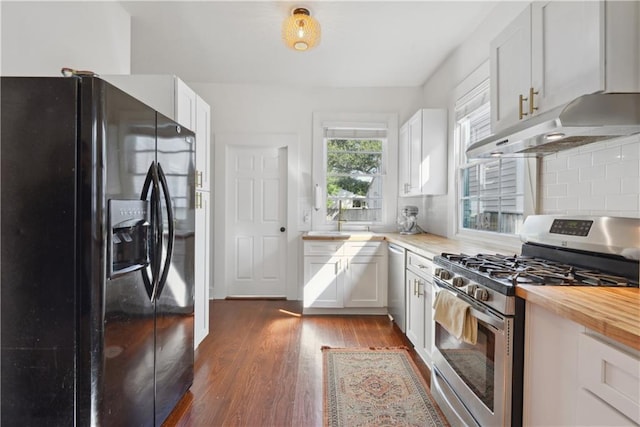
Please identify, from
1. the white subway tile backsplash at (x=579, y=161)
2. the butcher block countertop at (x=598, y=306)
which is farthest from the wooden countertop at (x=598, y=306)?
the white subway tile backsplash at (x=579, y=161)

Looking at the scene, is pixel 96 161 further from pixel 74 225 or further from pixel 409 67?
pixel 409 67

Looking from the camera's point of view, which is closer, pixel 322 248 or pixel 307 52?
pixel 307 52

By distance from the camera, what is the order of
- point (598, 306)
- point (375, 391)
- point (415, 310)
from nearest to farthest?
point (598, 306) < point (375, 391) < point (415, 310)

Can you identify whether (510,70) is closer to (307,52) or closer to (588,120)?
(588,120)

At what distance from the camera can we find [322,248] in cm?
361

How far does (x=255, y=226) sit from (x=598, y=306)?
3770 mm

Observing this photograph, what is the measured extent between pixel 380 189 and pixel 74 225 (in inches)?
142

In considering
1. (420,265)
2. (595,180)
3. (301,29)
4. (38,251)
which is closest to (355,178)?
(420,265)

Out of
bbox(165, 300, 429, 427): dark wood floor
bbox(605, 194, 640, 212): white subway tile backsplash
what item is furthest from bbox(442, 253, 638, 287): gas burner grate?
bbox(165, 300, 429, 427): dark wood floor

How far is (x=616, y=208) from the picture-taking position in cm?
152

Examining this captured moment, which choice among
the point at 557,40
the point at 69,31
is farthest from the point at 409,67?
the point at 69,31

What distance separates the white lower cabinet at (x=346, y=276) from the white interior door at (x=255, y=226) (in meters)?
0.84

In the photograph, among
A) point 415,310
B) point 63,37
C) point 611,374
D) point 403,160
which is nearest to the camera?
point 611,374

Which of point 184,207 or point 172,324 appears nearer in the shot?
point 172,324
